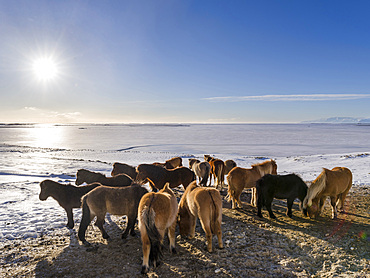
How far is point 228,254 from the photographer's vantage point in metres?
4.80

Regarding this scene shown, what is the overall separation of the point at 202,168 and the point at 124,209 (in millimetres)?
5380

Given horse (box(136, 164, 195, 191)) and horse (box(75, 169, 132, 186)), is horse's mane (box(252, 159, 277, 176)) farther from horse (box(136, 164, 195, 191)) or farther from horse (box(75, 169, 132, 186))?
horse (box(75, 169, 132, 186))

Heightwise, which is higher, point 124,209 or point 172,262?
point 124,209

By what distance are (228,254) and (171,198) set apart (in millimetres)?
1614

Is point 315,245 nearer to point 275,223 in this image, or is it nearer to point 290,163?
point 275,223

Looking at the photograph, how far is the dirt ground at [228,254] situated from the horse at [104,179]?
1369 mm

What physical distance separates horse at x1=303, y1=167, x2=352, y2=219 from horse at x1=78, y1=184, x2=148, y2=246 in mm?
4700

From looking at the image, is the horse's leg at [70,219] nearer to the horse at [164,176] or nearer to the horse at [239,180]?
the horse at [164,176]

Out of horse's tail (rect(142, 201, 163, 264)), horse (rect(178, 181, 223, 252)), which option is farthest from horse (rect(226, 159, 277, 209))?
horse's tail (rect(142, 201, 163, 264))

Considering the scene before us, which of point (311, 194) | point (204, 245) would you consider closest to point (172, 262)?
point (204, 245)

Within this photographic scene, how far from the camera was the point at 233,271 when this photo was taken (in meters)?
4.26

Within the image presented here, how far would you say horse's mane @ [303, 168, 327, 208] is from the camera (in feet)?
21.3

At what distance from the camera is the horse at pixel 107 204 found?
536cm

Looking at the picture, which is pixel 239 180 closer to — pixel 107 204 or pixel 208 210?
pixel 208 210
